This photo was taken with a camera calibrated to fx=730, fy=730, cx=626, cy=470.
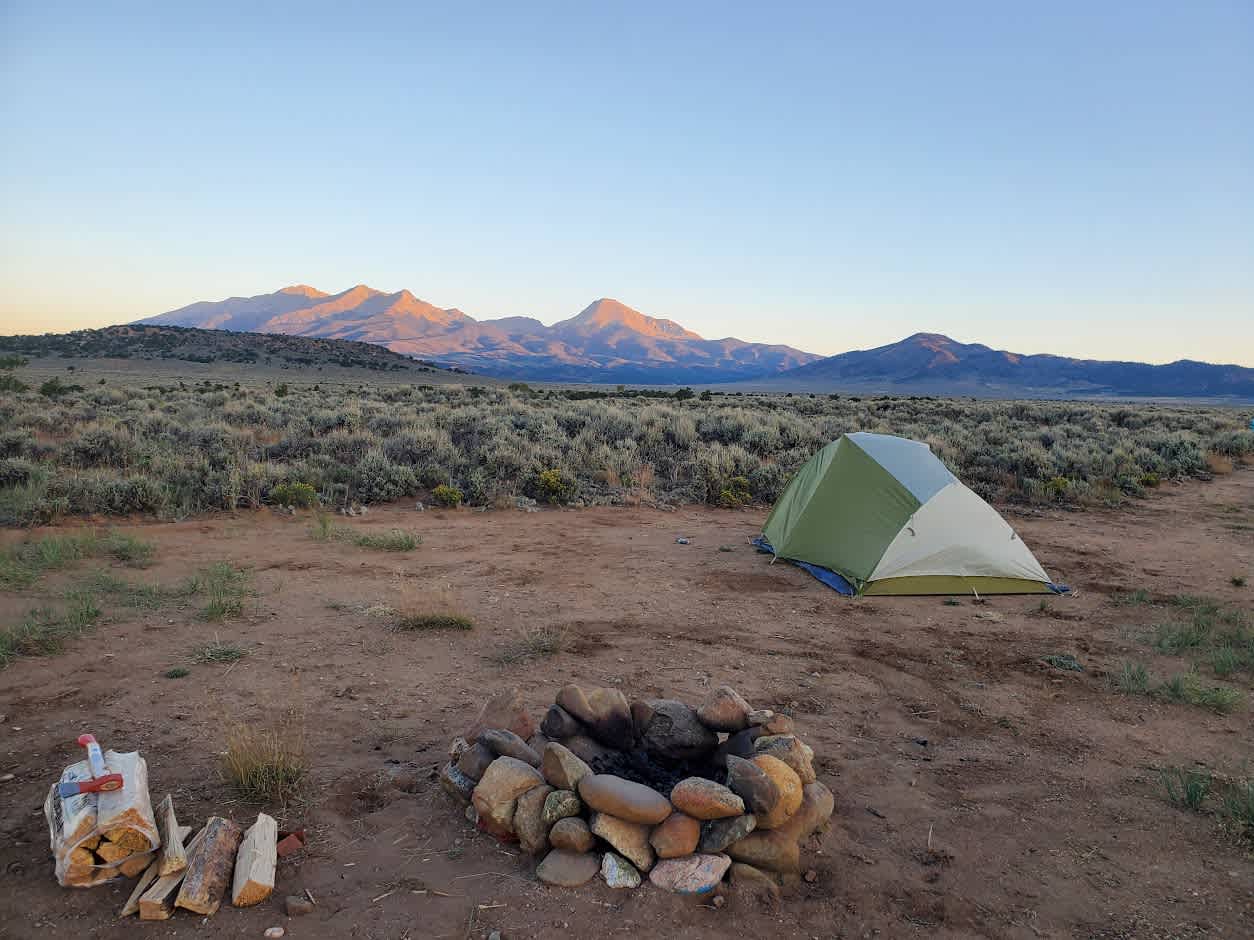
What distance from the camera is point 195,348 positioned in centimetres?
6191

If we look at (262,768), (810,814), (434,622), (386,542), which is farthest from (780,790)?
(386,542)

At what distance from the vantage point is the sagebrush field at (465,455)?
1241 centimetres

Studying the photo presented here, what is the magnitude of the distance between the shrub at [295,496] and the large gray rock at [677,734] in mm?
9621

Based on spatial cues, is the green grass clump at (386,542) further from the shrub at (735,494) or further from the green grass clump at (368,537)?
the shrub at (735,494)

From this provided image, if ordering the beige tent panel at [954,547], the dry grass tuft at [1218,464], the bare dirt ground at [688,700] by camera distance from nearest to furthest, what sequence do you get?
the bare dirt ground at [688,700] → the beige tent panel at [954,547] → the dry grass tuft at [1218,464]

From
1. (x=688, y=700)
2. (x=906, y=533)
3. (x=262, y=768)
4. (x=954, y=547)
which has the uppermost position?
(x=906, y=533)

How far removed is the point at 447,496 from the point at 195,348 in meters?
59.9

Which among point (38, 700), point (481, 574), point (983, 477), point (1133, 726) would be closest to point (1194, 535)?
point (983, 477)

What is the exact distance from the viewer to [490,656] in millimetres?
6625

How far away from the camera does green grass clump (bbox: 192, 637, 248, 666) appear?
6.15 metres

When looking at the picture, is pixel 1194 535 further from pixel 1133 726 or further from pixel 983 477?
pixel 1133 726

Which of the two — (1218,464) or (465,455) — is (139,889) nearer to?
(465,455)

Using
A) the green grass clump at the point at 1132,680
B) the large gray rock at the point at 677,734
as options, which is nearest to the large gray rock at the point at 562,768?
the large gray rock at the point at 677,734

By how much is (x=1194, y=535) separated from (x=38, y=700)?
1564 cm
